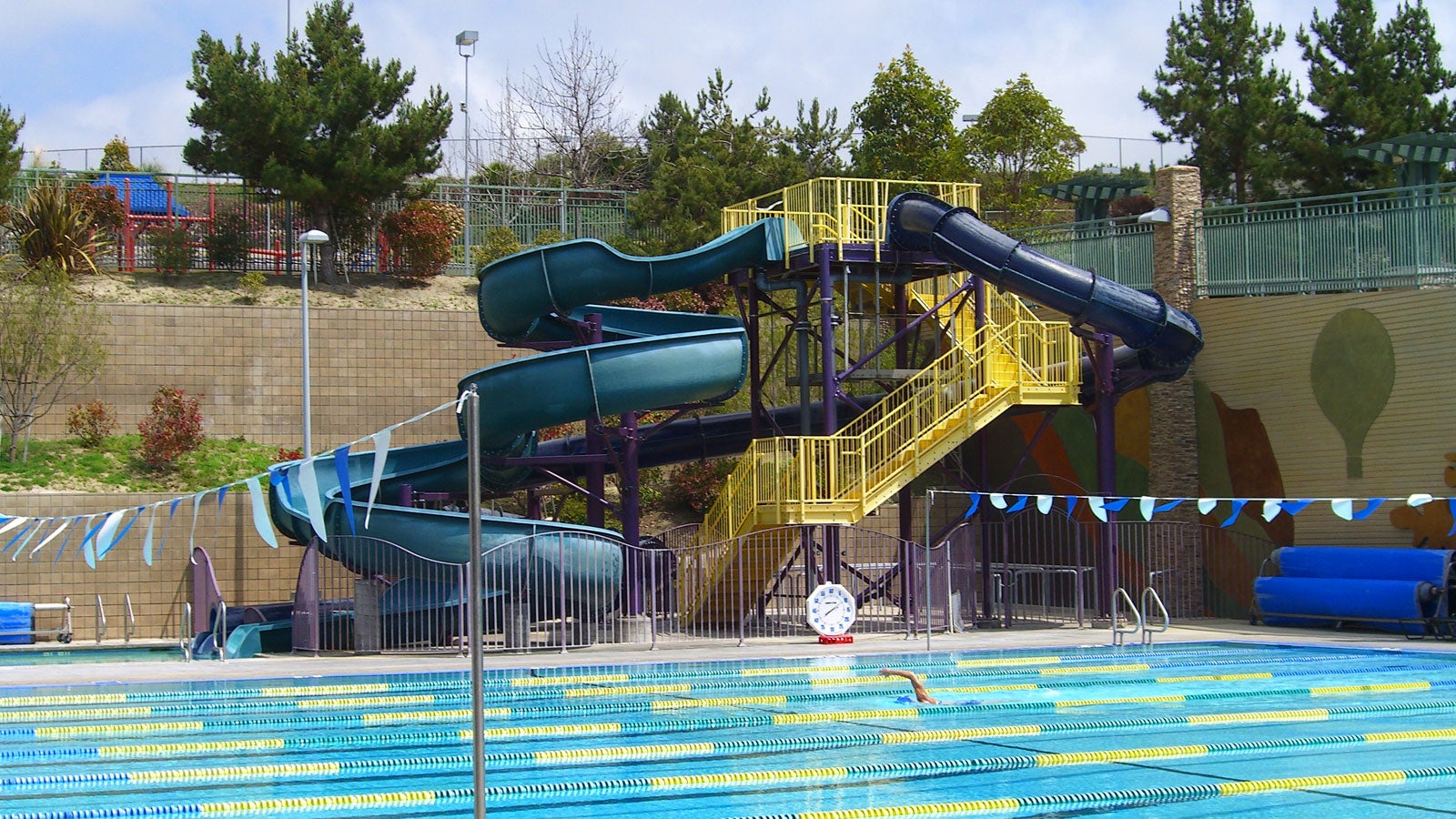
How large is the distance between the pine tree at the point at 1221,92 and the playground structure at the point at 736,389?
1707 centimetres

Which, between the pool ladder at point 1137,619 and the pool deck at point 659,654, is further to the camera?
the pool ladder at point 1137,619

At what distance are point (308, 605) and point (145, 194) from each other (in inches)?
859

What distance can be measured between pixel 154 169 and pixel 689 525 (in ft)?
102

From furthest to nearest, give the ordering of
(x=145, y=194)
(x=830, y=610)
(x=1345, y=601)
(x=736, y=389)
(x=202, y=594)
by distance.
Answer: (x=145, y=194) → (x=202, y=594) → (x=736, y=389) → (x=1345, y=601) → (x=830, y=610)

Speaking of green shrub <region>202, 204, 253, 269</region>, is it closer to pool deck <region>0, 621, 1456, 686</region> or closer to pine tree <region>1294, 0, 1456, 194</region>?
pool deck <region>0, 621, 1456, 686</region>

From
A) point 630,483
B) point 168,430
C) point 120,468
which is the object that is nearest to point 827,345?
point 630,483

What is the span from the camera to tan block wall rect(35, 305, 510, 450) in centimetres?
2941

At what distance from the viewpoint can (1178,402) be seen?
26016mm

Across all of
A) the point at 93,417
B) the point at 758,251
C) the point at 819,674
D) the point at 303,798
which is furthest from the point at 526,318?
the point at 303,798

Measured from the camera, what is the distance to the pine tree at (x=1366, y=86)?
115ft

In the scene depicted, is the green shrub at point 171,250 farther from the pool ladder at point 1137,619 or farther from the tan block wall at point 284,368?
the pool ladder at point 1137,619

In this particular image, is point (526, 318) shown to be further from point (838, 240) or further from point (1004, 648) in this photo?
point (1004, 648)

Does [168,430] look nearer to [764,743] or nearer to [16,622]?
[16,622]

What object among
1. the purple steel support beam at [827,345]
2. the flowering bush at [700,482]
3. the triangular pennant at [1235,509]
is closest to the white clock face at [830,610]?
the purple steel support beam at [827,345]
